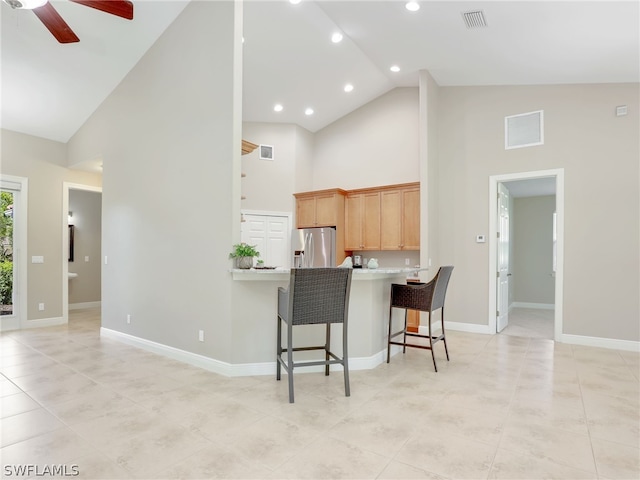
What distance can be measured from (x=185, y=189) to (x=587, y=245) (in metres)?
4.97

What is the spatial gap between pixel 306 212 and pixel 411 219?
2038 millimetres

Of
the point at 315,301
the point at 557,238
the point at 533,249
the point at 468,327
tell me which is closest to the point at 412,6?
the point at 315,301

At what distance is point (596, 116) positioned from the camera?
441 centimetres

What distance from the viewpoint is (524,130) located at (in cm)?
489

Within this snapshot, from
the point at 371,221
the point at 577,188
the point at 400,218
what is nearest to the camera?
the point at 577,188

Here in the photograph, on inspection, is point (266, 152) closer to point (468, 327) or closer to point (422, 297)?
point (422, 297)

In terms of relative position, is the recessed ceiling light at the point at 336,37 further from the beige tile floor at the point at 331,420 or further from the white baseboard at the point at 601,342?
the white baseboard at the point at 601,342

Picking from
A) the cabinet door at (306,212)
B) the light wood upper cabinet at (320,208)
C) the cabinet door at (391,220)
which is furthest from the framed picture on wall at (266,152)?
the cabinet door at (391,220)

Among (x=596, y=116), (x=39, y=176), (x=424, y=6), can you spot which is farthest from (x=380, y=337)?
(x=39, y=176)

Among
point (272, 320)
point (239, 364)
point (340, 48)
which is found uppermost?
point (340, 48)

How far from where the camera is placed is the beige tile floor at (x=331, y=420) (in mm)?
1934

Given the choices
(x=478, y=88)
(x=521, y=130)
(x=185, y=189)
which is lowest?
(x=185, y=189)

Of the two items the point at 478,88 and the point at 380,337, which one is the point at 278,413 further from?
the point at 478,88

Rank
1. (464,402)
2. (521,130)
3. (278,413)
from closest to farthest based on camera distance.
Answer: (278,413) → (464,402) → (521,130)
